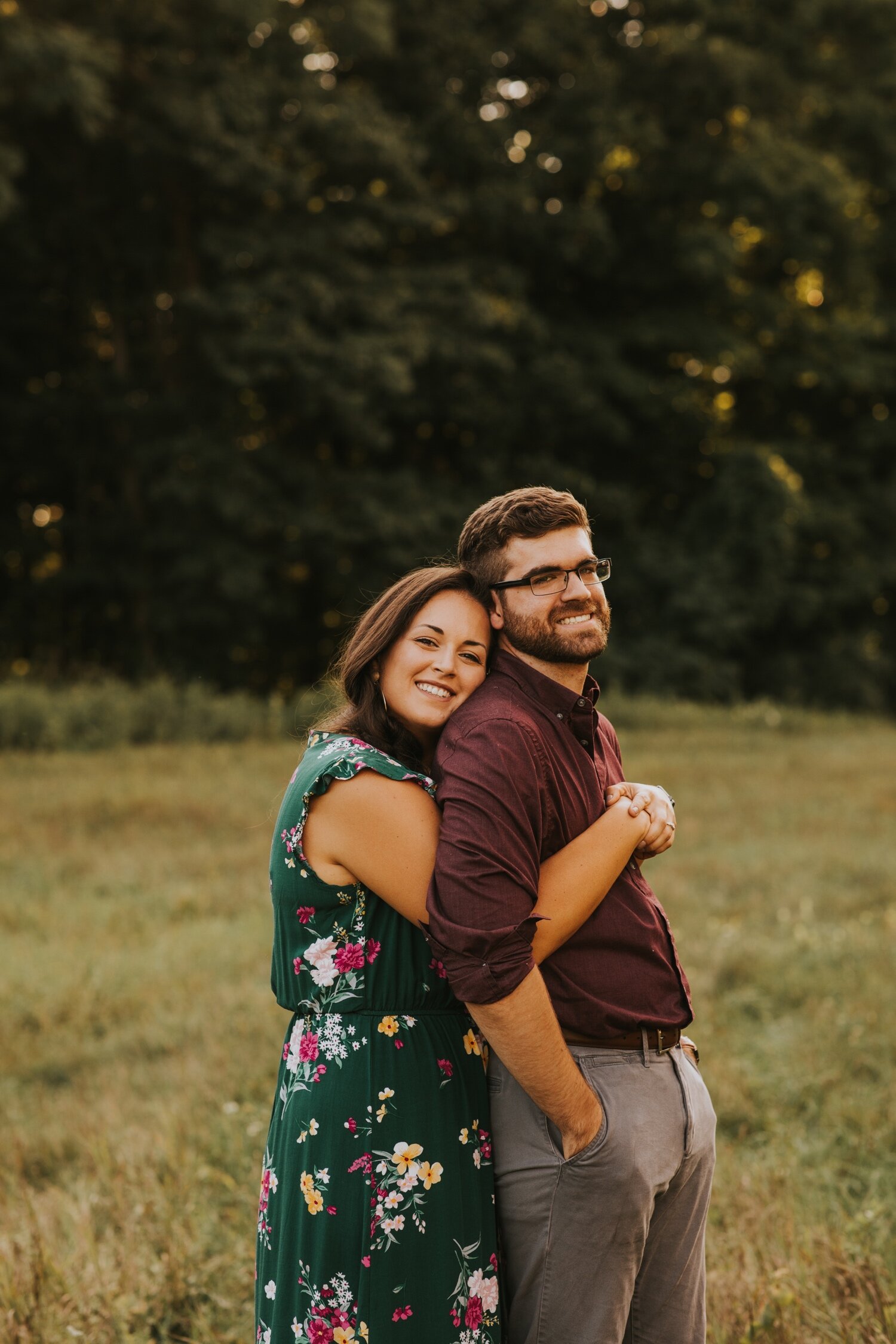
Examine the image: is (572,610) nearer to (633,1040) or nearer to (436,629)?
(436,629)

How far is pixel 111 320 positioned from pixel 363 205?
590cm

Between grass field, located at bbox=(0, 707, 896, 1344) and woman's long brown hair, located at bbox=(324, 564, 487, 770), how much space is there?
1.71m

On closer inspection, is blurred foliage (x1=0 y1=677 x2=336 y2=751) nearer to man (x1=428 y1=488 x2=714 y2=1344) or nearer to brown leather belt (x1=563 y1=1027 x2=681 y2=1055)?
man (x1=428 y1=488 x2=714 y2=1344)

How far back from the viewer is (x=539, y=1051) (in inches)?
86.7

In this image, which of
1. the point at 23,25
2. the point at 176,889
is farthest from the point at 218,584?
the point at 176,889

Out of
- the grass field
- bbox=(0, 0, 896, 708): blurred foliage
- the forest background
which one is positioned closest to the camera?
the grass field

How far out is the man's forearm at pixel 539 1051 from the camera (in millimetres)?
2188

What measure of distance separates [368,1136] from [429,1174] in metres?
0.14

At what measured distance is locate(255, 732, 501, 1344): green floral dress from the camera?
227cm

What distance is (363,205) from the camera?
21234 millimetres

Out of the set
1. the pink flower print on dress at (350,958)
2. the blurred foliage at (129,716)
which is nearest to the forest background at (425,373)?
the blurred foliage at (129,716)

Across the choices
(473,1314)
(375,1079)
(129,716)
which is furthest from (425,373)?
(473,1314)

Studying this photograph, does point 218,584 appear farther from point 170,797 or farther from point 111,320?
point 170,797

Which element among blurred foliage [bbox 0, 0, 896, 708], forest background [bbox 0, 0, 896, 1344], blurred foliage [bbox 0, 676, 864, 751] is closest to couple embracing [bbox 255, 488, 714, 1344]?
forest background [bbox 0, 0, 896, 1344]
